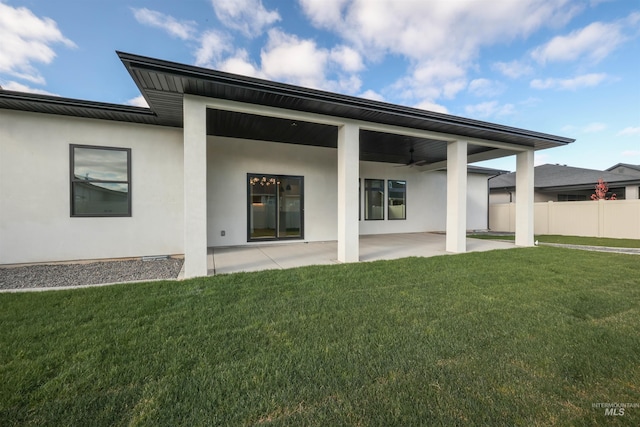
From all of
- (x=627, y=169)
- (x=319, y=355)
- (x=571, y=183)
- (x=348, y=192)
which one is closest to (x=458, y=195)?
(x=348, y=192)

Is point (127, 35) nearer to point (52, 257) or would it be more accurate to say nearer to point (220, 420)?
point (52, 257)

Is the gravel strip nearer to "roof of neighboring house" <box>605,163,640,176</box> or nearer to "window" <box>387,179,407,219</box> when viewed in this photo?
"window" <box>387,179,407,219</box>

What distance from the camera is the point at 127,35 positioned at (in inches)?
286

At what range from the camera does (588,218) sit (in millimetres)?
10484

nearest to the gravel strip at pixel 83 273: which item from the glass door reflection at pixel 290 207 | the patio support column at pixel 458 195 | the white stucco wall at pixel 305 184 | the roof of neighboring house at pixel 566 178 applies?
the white stucco wall at pixel 305 184

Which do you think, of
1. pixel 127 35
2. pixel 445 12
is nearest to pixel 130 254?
pixel 127 35

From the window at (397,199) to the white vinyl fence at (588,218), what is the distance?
20.9 ft

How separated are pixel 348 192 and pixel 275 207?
3.43m

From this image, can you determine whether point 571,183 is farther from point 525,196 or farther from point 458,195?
point 458,195

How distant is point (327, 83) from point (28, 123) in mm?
10533

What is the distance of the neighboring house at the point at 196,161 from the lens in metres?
4.41

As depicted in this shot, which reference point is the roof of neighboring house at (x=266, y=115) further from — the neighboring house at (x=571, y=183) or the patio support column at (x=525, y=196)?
the neighboring house at (x=571, y=183)

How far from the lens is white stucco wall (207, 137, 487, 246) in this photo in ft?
24.7

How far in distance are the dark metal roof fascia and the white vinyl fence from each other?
5.97 metres
